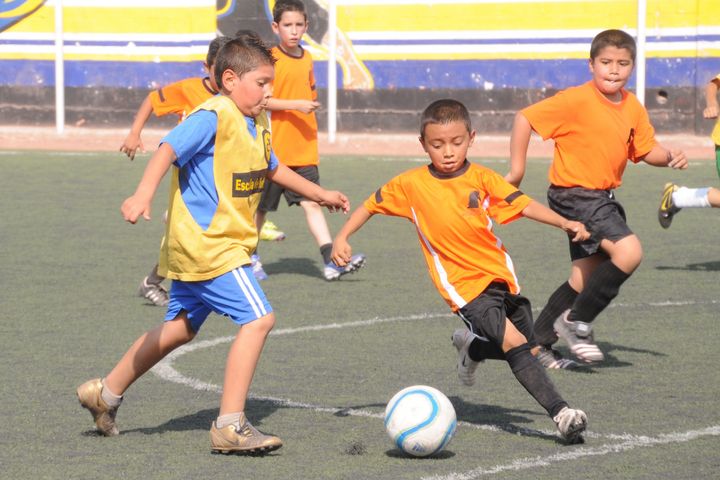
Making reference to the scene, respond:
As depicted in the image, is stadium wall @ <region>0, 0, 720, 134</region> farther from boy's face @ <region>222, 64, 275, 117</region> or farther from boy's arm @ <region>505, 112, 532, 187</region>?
boy's face @ <region>222, 64, 275, 117</region>

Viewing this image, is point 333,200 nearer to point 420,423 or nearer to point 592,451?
point 420,423

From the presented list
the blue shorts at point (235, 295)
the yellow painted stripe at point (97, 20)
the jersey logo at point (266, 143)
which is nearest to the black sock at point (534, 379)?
the blue shorts at point (235, 295)

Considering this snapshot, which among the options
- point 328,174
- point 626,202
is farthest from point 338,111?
point 626,202

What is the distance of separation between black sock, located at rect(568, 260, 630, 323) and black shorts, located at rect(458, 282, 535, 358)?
1225 millimetres

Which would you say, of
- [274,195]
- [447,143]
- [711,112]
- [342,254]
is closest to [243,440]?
[342,254]

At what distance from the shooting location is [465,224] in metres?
6.02

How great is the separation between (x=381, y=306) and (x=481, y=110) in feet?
45.6

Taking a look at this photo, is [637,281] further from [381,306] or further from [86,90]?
[86,90]

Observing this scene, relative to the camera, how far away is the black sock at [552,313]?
7.41 m

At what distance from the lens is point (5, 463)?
536 cm

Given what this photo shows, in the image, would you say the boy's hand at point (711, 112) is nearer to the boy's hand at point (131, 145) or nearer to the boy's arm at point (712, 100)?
the boy's arm at point (712, 100)

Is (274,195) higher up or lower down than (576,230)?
lower down

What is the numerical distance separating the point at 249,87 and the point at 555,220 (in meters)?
1.36

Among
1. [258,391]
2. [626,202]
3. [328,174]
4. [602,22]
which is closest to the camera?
[258,391]
